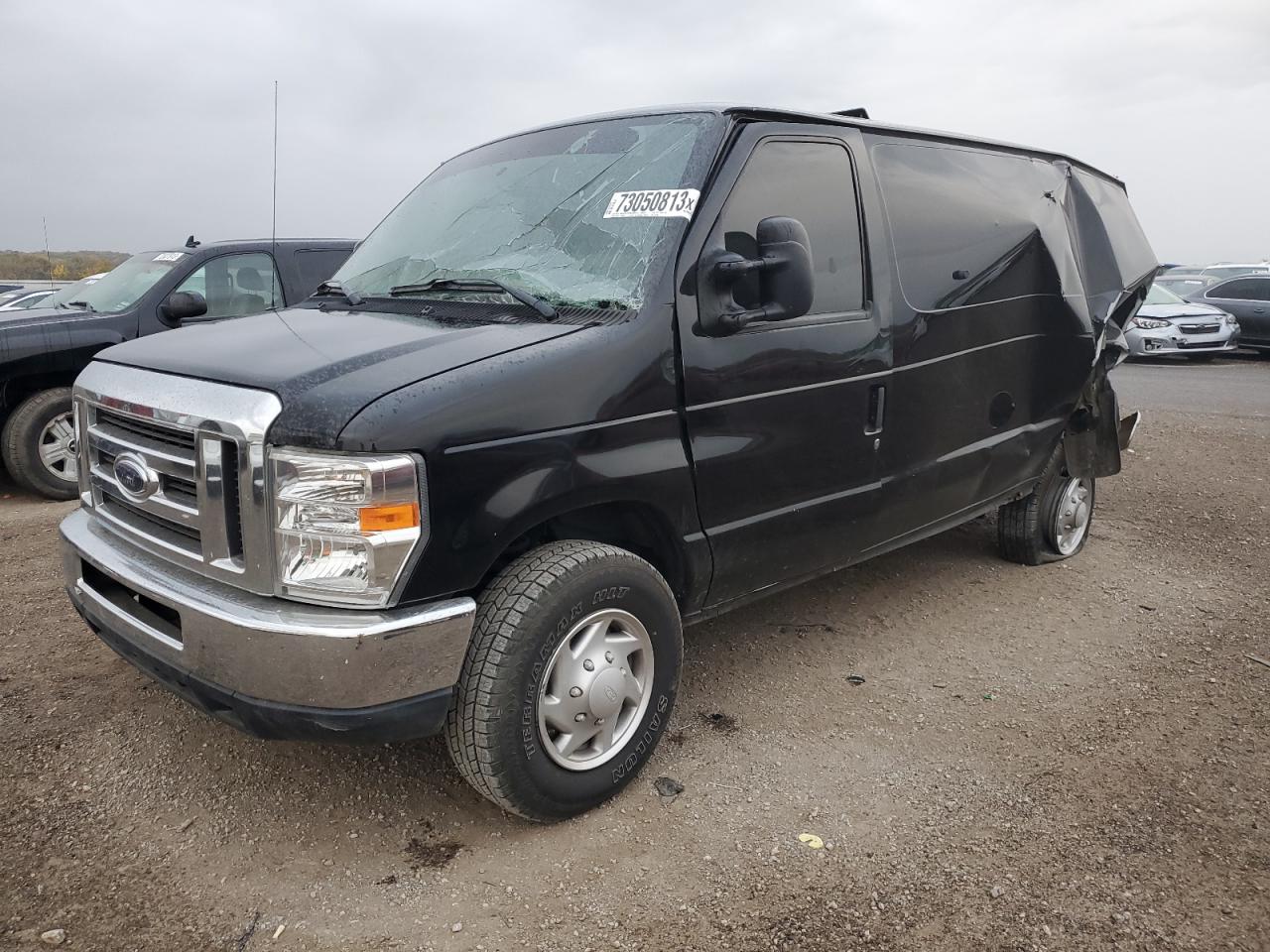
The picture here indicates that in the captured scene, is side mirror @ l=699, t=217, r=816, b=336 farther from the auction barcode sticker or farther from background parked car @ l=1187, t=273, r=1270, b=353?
background parked car @ l=1187, t=273, r=1270, b=353

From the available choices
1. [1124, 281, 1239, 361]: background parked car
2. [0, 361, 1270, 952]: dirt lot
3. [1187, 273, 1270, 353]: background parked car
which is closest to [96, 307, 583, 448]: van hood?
[0, 361, 1270, 952]: dirt lot

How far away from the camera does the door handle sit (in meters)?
3.69

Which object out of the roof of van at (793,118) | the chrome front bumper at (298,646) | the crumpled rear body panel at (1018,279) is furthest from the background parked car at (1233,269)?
the chrome front bumper at (298,646)

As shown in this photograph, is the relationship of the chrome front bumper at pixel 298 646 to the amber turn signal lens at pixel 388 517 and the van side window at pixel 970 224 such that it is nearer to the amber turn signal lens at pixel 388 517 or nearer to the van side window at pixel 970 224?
the amber turn signal lens at pixel 388 517

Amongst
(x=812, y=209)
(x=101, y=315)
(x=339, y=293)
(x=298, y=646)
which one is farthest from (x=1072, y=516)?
(x=101, y=315)

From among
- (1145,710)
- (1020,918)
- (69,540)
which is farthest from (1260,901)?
(69,540)

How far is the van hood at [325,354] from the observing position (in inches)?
95.6

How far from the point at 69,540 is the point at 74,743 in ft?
2.46

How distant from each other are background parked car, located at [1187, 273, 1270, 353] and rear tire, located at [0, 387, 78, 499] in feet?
59.9

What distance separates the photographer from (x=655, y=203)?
10.4ft

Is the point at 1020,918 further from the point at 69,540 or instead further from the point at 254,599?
the point at 69,540

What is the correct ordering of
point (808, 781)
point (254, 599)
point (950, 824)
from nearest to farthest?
point (254, 599) → point (950, 824) → point (808, 781)

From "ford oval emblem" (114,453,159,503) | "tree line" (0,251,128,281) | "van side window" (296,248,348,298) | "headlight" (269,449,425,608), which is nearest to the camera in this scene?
"headlight" (269,449,425,608)

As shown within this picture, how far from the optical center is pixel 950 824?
2955 mm
